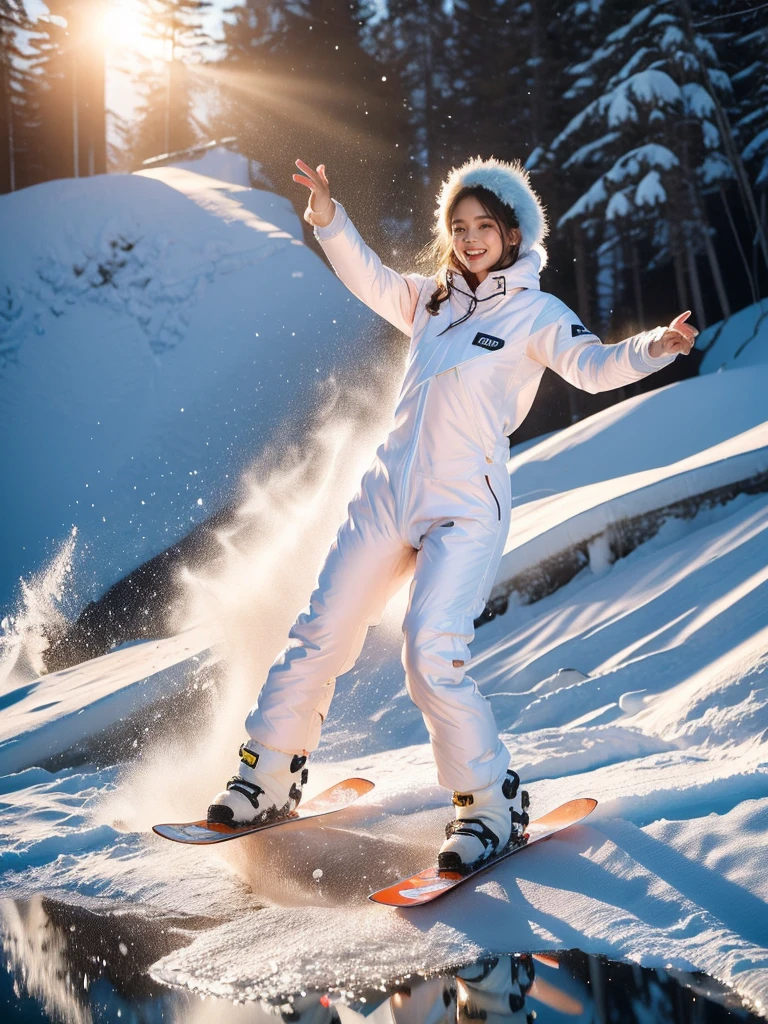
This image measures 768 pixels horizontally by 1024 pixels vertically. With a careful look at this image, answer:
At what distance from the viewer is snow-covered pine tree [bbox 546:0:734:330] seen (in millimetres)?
15344

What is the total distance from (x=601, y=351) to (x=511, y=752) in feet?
5.69

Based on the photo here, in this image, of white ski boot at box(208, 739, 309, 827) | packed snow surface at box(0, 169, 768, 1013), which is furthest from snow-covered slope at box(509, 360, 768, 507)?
white ski boot at box(208, 739, 309, 827)

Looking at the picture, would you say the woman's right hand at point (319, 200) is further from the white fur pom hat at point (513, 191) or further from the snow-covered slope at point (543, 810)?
the snow-covered slope at point (543, 810)

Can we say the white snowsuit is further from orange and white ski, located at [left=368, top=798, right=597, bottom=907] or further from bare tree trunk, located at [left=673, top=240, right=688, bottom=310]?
bare tree trunk, located at [left=673, top=240, right=688, bottom=310]

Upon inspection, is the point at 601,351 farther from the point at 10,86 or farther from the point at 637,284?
the point at 10,86

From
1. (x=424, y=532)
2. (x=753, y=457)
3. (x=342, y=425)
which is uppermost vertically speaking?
(x=342, y=425)

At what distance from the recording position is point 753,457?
17.8 feet

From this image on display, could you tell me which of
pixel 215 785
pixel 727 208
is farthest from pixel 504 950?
pixel 727 208

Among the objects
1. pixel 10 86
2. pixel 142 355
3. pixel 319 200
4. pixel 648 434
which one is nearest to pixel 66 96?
pixel 10 86

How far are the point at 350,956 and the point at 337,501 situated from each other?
5.04 m

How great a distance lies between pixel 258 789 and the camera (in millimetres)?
3104

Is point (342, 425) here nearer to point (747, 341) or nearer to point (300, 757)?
point (747, 341)

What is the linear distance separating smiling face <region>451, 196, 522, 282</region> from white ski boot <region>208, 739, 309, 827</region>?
163cm

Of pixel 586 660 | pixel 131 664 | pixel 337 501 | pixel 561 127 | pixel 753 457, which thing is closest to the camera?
pixel 586 660
